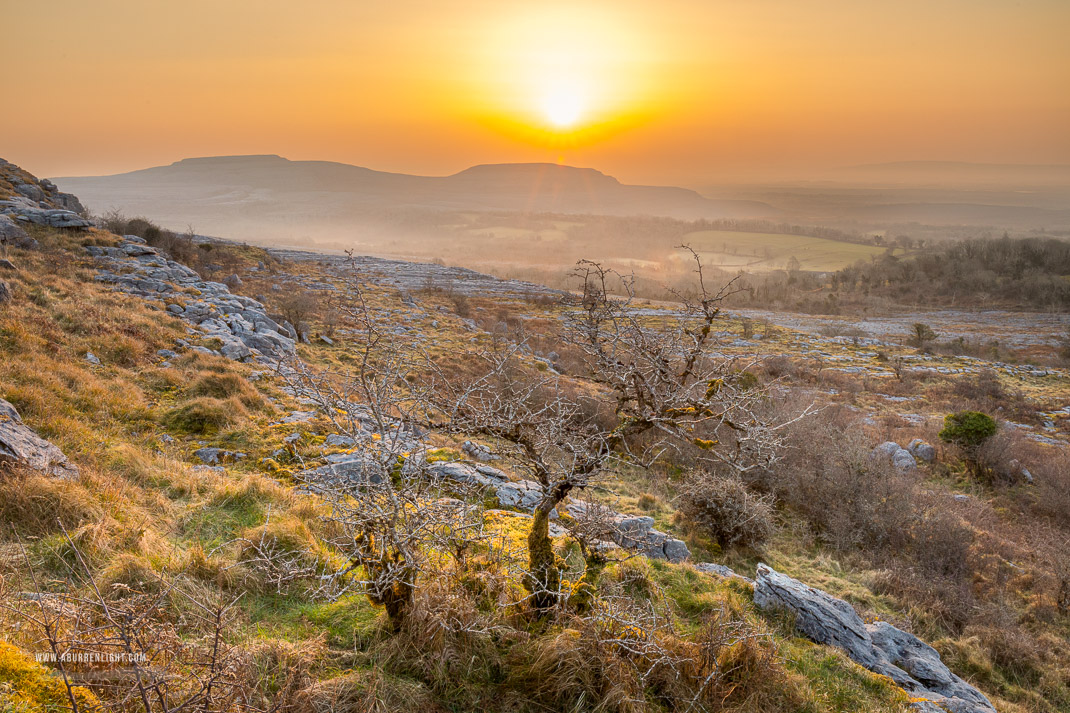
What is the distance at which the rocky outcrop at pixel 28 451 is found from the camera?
537cm

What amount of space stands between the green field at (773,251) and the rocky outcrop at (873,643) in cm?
8074

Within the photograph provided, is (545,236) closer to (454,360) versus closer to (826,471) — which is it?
(454,360)

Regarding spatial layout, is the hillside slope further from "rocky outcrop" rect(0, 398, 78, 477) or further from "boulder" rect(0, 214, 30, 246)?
"boulder" rect(0, 214, 30, 246)

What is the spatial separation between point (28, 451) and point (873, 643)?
10297mm

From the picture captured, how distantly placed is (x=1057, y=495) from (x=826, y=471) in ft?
22.3

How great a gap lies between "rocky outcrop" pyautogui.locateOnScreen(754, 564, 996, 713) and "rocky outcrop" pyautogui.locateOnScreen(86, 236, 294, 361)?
11638 millimetres

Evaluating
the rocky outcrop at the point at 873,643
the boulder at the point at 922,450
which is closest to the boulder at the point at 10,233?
the rocky outcrop at the point at 873,643

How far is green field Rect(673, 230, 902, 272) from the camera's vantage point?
284 ft

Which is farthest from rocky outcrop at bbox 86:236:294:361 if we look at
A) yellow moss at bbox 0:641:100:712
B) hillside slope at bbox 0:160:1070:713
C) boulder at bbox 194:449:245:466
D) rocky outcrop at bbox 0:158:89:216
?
yellow moss at bbox 0:641:100:712

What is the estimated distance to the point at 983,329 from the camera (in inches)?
1617

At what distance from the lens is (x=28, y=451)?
5586mm

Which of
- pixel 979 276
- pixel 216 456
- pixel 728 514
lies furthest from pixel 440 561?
pixel 979 276

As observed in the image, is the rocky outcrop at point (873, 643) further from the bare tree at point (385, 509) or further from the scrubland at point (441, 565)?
the bare tree at point (385, 509)

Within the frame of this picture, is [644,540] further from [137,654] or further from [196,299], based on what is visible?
[196,299]
